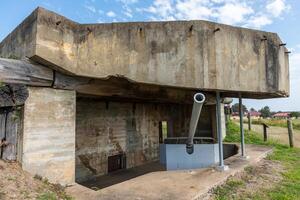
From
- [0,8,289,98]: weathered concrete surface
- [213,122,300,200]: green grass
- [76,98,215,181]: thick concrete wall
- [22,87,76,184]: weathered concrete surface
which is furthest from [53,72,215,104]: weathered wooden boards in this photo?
[213,122,300,200]: green grass

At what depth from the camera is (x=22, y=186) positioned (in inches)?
171

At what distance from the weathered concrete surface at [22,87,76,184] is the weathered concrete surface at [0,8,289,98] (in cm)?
64

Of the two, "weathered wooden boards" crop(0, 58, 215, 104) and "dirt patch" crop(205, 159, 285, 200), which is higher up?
"weathered wooden boards" crop(0, 58, 215, 104)

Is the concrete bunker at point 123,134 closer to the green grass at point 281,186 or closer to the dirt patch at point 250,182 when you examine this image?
the dirt patch at point 250,182

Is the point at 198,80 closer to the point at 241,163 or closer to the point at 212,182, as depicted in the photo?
the point at 212,182

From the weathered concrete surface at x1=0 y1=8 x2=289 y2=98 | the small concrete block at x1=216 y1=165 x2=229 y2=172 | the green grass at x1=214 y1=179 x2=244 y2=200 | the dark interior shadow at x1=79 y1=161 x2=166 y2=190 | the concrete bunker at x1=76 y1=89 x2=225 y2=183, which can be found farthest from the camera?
the concrete bunker at x1=76 y1=89 x2=225 y2=183

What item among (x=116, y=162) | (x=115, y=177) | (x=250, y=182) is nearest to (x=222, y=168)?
(x=250, y=182)

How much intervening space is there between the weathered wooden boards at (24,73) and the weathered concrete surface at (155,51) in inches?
8.0

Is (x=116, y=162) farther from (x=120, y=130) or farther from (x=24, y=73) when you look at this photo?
(x=24, y=73)

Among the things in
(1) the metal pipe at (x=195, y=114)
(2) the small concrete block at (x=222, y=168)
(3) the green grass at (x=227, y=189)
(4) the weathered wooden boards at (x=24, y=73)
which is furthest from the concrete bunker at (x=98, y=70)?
(3) the green grass at (x=227, y=189)

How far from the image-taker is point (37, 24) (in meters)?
5.01

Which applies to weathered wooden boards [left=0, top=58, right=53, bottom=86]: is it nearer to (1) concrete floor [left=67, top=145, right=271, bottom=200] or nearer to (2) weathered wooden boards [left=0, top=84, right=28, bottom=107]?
(2) weathered wooden boards [left=0, top=84, right=28, bottom=107]

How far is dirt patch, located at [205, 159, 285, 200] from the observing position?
5703mm

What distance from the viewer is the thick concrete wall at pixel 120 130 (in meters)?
8.34
